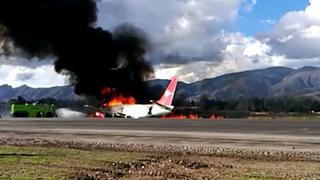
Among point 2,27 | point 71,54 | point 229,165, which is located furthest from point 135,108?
point 229,165

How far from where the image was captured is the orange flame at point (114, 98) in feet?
340

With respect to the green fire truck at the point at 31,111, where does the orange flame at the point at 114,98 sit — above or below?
above

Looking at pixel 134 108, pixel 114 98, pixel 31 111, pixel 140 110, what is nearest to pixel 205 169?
pixel 140 110

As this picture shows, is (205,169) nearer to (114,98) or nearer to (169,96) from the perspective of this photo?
(169,96)

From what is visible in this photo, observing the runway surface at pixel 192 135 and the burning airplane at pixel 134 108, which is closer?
the runway surface at pixel 192 135

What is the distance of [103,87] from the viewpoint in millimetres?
101312

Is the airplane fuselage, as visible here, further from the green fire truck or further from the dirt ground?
the dirt ground

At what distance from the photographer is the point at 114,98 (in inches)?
4131

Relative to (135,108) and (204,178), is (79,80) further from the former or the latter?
(204,178)

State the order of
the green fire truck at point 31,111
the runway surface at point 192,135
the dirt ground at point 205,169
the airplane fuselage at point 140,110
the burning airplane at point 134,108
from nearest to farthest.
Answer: the dirt ground at point 205,169 < the runway surface at point 192,135 < the airplane fuselage at point 140,110 < the burning airplane at point 134,108 < the green fire truck at point 31,111

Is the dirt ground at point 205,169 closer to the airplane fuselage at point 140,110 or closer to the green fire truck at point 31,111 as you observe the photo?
the airplane fuselage at point 140,110

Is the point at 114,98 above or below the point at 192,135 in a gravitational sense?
above

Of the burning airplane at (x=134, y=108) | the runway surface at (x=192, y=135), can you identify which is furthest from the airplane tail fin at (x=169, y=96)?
the runway surface at (x=192, y=135)

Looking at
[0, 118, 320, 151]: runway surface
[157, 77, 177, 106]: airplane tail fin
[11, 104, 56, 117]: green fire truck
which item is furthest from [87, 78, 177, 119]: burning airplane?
[0, 118, 320, 151]: runway surface
